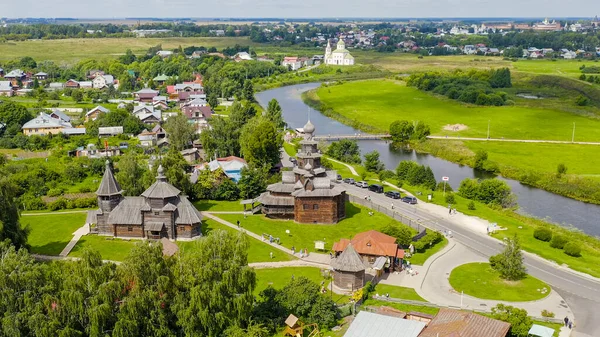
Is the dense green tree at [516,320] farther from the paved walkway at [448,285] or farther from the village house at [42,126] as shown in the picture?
the village house at [42,126]

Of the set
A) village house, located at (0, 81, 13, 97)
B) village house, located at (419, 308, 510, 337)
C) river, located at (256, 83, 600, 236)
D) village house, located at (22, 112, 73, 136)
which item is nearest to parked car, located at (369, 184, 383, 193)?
river, located at (256, 83, 600, 236)

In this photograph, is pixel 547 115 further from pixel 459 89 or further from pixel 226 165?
pixel 226 165

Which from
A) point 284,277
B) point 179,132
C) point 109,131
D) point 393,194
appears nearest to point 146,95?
point 109,131

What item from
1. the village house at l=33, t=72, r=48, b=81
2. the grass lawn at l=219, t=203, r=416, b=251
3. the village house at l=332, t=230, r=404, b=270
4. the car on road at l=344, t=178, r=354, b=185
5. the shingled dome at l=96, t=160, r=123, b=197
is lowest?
the grass lawn at l=219, t=203, r=416, b=251

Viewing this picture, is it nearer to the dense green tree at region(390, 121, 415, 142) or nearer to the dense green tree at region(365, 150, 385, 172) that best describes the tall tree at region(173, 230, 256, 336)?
the dense green tree at region(365, 150, 385, 172)

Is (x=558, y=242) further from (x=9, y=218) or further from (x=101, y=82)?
(x=101, y=82)

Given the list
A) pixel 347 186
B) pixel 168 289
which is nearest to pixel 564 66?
pixel 347 186

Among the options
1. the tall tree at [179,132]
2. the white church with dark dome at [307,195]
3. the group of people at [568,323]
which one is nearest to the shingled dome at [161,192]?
the white church with dark dome at [307,195]
